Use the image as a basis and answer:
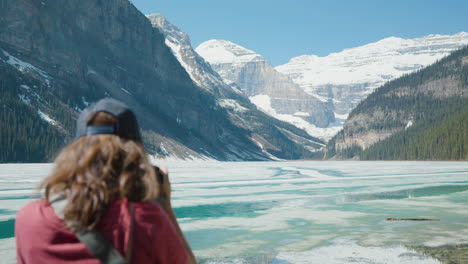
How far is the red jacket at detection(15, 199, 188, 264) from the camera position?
2307 millimetres

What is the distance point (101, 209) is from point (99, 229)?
0.34 ft

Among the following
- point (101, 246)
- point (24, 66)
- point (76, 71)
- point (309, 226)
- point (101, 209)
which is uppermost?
point (76, 71)

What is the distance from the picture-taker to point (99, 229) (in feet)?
7.66

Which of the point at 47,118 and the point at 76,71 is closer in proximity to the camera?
the point at 47,118

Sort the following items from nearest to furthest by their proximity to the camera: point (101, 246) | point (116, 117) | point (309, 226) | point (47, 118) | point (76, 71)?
point (101, 246), point (116, 117), point (309, 226), point (47, 118), point (76, 71)

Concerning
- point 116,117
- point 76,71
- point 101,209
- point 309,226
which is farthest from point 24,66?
point 101,209

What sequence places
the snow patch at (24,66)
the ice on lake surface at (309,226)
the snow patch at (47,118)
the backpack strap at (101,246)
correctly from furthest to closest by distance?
the snow patch at (24,66) → the snow patch at (47,118) → the ice on lake surface at (309,226) → the backpack strap at (101,246)

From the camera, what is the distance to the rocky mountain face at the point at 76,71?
11825 centimetres

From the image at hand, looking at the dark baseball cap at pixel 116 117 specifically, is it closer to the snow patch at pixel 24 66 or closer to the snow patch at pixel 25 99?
the snow patch at pixel 25 99

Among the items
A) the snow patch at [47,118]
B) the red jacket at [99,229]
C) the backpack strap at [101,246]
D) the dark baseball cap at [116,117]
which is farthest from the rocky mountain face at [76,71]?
the backpack strap at [101,246]

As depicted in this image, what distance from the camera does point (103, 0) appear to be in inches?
7205

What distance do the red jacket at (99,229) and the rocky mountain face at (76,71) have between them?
96.6m

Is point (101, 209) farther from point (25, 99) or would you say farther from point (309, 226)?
point (25, 99)

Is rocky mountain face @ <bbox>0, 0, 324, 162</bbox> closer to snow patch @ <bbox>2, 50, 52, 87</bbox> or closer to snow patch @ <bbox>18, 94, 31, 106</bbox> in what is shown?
snow patch @ <bbox>18, 94, 31, 106</bbox>
